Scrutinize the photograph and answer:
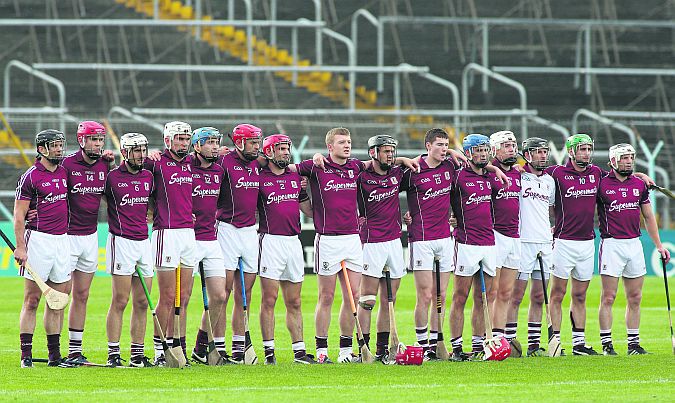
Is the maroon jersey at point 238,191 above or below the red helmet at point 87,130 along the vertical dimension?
below

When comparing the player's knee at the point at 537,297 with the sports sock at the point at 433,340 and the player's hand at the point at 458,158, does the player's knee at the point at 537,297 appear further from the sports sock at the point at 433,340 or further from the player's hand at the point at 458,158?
the player's hand at the point at 458,158

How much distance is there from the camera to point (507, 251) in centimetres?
1322

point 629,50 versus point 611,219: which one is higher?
point 629,50

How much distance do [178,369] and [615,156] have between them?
17.6ft

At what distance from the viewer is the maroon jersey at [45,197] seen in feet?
38.6

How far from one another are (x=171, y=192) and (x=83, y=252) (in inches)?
40.8

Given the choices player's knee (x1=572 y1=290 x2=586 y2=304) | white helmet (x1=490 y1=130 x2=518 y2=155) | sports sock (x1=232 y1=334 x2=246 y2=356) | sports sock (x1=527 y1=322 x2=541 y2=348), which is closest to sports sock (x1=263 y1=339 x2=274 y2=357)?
sports sock (x1=232 y1=334 x2=246 y2=356)

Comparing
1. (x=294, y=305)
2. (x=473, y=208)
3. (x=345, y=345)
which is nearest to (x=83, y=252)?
(x=294, y=305)

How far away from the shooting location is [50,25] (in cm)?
3042

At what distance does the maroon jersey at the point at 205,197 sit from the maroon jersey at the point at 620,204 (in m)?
4.28

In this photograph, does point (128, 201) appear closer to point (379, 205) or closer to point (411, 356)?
point (379, 205)

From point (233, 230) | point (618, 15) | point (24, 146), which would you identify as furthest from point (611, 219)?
point (618, 15)

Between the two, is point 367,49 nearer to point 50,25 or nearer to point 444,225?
point 50,25

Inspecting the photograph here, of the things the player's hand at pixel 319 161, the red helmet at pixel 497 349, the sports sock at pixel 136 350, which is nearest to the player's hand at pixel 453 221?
the red helmet at pixel 497 349
